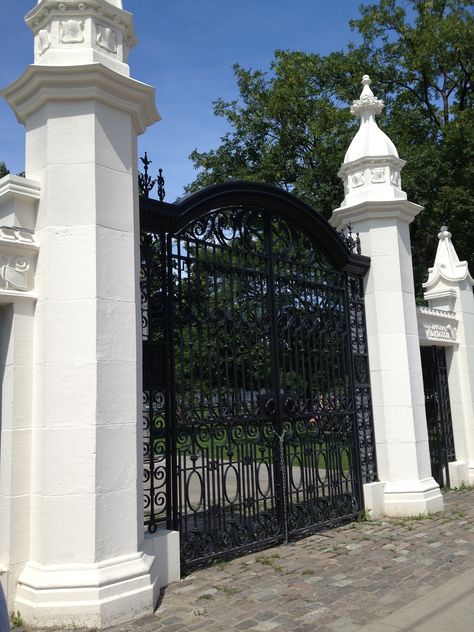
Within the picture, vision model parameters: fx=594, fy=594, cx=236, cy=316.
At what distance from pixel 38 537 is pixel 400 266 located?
577 centimetres

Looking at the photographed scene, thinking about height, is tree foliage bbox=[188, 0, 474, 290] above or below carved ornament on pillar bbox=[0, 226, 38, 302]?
above

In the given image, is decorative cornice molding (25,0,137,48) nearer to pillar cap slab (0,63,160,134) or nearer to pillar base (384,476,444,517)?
pillar cap slab (0,63,160,134)

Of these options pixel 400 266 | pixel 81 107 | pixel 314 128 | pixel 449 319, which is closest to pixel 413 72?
pixel 314 128

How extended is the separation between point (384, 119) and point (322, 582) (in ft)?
47.2

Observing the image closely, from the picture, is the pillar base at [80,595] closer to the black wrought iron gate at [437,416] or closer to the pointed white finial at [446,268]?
the black wrought iron gate at [437,416]

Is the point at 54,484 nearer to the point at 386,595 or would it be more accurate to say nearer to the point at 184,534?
the point at 184,534

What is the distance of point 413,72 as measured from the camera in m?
17.7

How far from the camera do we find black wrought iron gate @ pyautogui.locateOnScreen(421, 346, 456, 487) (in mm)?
9453

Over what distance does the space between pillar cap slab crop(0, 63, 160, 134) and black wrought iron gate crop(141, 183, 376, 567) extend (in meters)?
0.92

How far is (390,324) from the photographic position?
26.0 feet

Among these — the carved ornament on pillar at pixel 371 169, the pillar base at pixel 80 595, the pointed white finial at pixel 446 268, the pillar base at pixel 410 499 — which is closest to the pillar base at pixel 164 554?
the pillar base at pixel 80 595

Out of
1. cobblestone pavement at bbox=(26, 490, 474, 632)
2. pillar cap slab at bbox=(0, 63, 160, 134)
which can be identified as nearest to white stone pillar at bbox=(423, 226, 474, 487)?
cobblestone pavement at bbox=(26, 490, 474, 632)

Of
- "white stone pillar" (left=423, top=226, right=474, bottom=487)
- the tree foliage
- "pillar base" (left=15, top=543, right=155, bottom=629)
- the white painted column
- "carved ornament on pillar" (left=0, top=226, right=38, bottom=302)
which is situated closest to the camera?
"pillar base" (left=15, top=543, right=155, bottom=629)

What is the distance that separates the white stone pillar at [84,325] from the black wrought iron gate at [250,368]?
0.64 meters
